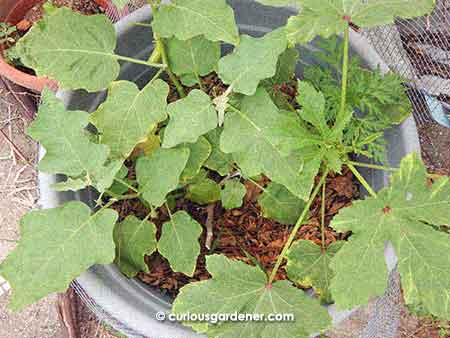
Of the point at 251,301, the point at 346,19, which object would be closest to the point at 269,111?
the point at 346,19

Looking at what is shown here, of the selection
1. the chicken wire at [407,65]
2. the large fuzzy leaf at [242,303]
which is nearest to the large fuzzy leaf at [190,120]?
the large fuzzy leaf at [242,303]

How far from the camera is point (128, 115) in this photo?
104 cm

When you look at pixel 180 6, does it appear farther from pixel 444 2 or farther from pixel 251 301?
pixel 444 2

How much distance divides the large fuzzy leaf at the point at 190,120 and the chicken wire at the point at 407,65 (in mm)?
722

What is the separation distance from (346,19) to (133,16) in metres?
0.49

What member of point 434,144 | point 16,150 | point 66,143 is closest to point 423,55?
point 434,144

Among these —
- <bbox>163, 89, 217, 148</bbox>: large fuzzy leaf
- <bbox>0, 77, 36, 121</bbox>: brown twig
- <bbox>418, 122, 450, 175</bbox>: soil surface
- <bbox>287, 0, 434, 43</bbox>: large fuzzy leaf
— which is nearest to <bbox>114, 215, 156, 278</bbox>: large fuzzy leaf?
<bbox>163, 89, 217, 148</bbox>: large fuzzy leaf

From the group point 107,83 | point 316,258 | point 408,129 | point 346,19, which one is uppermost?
point 346,19

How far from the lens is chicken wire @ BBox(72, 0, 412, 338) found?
5.32 ft

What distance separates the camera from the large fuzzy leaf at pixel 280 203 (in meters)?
1.22

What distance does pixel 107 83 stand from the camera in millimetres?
1074

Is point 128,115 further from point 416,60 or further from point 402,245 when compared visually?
point 416,60

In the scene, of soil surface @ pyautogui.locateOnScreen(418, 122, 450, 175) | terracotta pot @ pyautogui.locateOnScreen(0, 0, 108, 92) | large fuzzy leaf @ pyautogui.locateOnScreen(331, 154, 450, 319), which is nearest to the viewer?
large fuzzy leaf @ pyautogui.locateOnScreen(331, 154, 450, 319)

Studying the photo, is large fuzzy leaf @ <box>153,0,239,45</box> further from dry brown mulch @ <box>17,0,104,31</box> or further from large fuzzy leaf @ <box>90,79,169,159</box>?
dry brown mulch @ <box>17,0,104,31</box>
